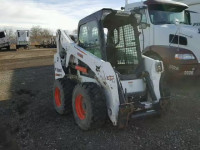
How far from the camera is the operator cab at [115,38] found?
423 centimetres

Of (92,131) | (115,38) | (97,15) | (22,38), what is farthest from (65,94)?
(22,38)

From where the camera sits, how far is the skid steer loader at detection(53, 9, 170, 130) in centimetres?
386

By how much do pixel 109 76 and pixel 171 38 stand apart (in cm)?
357

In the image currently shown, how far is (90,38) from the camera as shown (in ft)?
15.2

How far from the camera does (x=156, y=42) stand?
6934 mm

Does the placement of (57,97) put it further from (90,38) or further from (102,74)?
(102,74)

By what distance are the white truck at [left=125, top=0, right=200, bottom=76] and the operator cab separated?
6.18 feet

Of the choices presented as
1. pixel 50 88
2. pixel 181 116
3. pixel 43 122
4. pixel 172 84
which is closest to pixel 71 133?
pixel 43 122

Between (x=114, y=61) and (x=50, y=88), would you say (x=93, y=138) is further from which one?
(x=50, y=88)

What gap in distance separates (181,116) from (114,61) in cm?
185

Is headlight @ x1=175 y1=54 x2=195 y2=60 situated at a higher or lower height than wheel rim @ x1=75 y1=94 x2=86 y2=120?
higher

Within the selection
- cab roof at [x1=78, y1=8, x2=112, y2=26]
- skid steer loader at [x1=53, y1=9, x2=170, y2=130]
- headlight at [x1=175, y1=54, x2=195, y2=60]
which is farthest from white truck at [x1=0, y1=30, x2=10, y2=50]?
cab roof at [x1=78, y1=8, x2=112, y2=26]

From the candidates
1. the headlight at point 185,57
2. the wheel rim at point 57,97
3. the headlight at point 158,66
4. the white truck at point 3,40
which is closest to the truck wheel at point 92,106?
the headlight at point 158,66

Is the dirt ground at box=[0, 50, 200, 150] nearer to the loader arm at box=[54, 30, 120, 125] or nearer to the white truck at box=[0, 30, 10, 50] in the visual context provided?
the loader arm at box=[54, 30, 120, 125]
